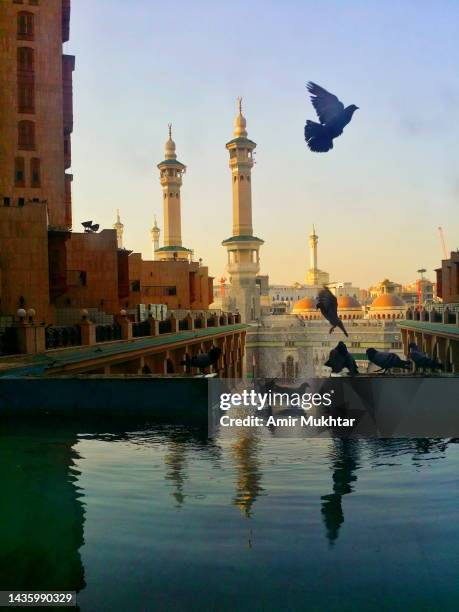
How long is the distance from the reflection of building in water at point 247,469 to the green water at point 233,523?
4 centimetres

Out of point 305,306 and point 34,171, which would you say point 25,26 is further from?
point 305,306

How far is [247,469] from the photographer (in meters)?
10.6

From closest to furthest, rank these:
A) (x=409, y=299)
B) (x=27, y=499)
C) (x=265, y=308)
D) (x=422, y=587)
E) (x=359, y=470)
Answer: (x=422, y=587)
(x=27, y=499)
(x=359, y=470)
(x=265, y=308)
(x=409, y=299)

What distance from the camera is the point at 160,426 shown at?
13.7 meters

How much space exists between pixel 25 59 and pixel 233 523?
35.3 metres

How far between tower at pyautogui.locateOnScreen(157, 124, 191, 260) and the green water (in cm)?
8938

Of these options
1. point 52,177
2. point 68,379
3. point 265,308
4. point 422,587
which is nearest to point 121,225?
point 265,308

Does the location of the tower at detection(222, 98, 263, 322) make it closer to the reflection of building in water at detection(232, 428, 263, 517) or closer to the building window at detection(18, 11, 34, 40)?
the building window at detection(18, 11, 34, 40)

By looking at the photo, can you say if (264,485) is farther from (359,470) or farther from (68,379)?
(68,379)

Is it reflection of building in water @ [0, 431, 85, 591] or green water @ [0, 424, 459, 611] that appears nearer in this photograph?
green water @ [0, 424, 459, 611]

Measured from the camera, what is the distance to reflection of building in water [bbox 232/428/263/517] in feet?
28.9

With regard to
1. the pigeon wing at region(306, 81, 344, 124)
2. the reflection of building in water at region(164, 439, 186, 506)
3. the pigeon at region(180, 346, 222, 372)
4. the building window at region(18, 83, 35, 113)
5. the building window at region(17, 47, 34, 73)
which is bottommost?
the reflection of building in water at region(164, 439, 186, 506)

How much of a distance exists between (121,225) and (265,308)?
39.8 m

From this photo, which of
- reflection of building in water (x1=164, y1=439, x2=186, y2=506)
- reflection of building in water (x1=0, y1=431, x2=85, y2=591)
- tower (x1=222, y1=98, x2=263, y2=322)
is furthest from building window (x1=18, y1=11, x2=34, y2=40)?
tower (x1=222, y1=98, x2=263, y2=322)
